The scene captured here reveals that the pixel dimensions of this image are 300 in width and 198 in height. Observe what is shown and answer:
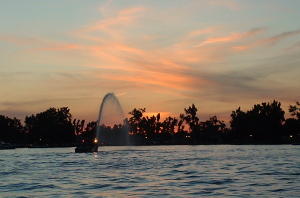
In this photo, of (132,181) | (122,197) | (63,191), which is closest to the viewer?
(122,197)

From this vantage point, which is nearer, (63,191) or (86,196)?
(86,196)

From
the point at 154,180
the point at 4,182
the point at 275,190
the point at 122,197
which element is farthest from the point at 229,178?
the point at 4,182

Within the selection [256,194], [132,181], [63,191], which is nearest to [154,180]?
[132,181]

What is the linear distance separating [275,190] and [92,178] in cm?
1985

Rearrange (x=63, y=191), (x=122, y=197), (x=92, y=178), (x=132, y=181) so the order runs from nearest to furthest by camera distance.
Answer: (x=122, y=197)
(x=63, y=191)
(x=132, y=181)
(x=92, y=178)

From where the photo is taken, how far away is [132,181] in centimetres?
4566

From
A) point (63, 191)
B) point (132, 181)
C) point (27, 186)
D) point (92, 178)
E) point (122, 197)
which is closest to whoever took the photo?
point (122, 197)

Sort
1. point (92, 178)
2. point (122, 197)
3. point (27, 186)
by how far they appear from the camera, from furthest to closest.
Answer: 1. point (92, 178)
2. point (27, 186)
3. point (122, 197)

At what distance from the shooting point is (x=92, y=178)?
49844mm

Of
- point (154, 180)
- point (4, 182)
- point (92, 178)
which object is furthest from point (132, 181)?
point (4, 182)

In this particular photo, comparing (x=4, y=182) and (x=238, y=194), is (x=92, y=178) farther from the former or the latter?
(x=238, y=194)

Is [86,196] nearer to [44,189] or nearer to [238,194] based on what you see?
[44,189]

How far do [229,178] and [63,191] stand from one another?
53.6 ft

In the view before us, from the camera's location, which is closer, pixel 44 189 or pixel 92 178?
pixel 44 189
